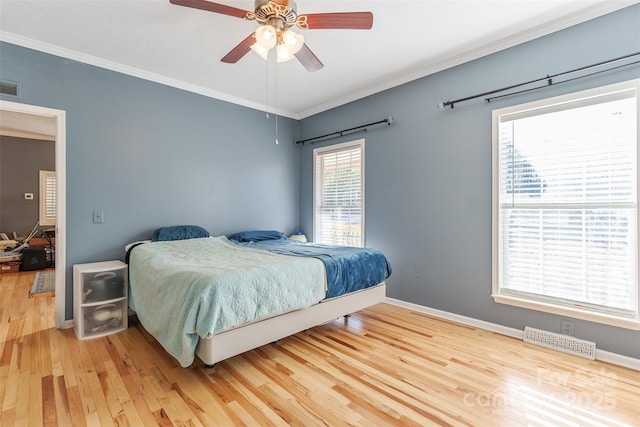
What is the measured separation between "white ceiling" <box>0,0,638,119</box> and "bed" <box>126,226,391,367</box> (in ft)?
6.23

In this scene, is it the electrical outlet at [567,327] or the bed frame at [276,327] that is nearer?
the bed frame at [276,327]

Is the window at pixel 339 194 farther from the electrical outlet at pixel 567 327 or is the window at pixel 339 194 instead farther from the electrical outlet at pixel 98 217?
the electrical outlet at pixel 98 217

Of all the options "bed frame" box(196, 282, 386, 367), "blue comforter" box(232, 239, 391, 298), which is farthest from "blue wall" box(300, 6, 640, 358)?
"bed frame" box(196, 282, 386, 367)

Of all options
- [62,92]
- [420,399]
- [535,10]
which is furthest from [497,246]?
[62,92]

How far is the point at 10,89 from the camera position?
268 cm

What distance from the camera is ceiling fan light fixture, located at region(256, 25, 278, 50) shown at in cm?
190

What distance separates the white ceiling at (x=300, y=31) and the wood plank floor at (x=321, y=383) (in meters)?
2.70

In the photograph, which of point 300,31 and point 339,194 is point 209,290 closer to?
point 300,31

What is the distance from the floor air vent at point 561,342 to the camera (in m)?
2.32

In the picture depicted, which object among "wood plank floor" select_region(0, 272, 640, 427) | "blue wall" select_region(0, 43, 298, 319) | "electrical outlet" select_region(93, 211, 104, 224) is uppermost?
"blue wall" select_region(0, 43, 298, 319)

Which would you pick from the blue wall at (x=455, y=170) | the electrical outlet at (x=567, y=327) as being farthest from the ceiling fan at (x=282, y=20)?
the electrical outlet at (x=567, y=327)

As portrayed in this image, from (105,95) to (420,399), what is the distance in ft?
12.9

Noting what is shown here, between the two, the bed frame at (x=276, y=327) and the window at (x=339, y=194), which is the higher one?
the window at (x=339, y=194)

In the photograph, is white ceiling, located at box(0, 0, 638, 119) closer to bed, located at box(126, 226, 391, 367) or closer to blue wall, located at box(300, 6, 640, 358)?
blue wall, located at box(300, 6, 640, 358)
